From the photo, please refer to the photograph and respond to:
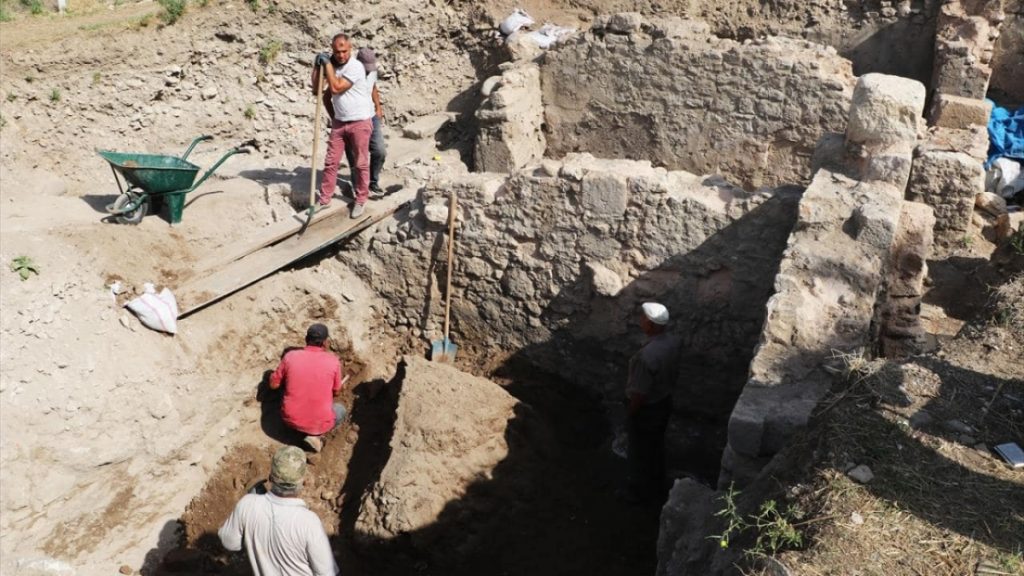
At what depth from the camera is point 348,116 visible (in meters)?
7.63

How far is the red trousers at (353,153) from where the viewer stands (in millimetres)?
7719

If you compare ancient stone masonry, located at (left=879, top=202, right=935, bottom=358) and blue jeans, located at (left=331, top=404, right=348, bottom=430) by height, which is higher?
ancient stone masonry, located at (left=879, top=202, right=935, bottom=358)

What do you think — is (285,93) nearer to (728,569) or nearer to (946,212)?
(946,212)

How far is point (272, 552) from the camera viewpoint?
4.66 m

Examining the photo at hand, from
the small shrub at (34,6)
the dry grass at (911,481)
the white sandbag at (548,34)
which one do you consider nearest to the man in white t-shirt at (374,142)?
the white sandbag at (548,34)

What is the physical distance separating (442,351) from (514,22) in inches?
202

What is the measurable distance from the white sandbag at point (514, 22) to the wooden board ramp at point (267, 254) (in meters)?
4.08

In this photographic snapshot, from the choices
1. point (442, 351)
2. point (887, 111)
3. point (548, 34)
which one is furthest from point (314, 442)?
point (548, 34)

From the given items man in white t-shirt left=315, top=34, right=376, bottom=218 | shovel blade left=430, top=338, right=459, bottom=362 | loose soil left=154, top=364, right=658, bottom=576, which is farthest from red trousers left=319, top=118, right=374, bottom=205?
loose soil left=154, top=364, right=658, bottom=576

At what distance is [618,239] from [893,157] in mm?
1978

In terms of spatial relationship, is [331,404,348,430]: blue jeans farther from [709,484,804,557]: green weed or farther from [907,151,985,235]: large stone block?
[907,151,985,235]: large stone block

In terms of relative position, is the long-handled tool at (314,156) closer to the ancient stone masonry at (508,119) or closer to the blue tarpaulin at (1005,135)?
the ancient stone masonry at (508,119)

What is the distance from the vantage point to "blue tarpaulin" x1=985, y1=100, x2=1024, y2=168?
10.1 meters

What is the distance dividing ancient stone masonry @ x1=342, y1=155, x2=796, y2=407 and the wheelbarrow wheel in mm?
1664
